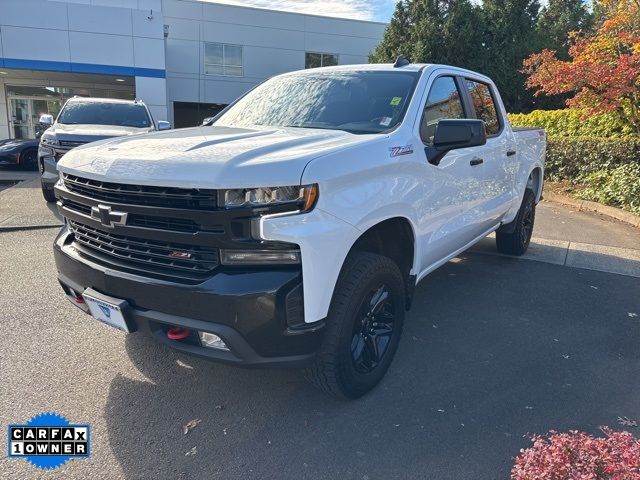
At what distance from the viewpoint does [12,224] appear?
696 centimetres

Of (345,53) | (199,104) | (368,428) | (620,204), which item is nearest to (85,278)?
(368,428)

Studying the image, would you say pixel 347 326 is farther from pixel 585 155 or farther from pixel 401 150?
pixel 585 155

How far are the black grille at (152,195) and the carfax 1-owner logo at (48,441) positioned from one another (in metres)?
1.22

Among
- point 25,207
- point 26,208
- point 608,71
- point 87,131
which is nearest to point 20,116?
point 25,207

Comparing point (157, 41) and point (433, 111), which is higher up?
point (157, 41)

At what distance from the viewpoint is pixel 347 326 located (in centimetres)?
266

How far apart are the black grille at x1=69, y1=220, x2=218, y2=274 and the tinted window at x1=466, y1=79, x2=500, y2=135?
3092mm

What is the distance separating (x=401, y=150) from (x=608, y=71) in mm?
8305

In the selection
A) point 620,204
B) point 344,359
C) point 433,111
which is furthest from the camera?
point 620,204

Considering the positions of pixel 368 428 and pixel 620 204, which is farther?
pixel 620 204

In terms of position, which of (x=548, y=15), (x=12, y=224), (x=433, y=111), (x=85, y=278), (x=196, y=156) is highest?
(x=548, y=15)

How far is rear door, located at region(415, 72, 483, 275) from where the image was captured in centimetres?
339

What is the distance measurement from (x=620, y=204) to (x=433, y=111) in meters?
7.26

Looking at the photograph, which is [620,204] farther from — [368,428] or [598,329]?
[368,428]
